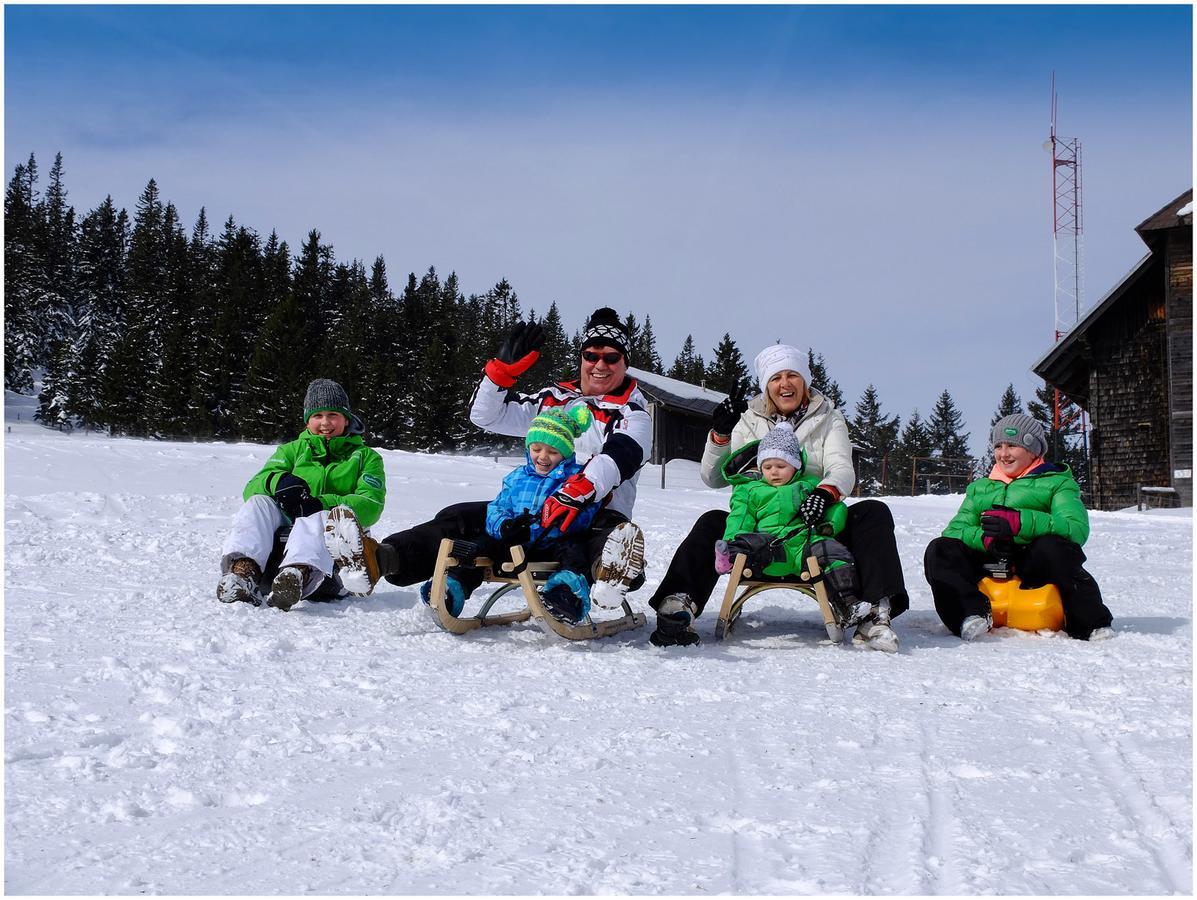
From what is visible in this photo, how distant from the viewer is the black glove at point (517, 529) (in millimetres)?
4441

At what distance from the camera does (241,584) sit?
4898 millimetres

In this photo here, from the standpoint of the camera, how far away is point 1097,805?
7.95ft

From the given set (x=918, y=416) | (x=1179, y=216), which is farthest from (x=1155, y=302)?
(x=918, y=416)

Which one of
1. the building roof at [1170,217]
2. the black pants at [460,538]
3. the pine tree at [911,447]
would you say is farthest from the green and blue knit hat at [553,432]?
the pine tree at [911,447]

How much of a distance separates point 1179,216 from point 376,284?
71396 millimetres

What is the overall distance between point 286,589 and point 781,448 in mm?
2505

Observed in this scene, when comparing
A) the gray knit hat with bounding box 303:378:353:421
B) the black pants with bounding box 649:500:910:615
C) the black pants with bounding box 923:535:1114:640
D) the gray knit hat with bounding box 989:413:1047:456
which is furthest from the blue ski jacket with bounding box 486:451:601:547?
the gray knit hat with bounding box 989:413:1047:456

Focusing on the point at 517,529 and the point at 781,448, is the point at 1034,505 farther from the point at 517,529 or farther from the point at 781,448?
the point at 517,529

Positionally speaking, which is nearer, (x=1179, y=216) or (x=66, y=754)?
(x=66, y=754)

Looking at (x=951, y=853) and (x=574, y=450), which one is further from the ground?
(x=574, y=450)

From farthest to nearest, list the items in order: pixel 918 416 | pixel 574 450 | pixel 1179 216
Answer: pixel 918 416 → pixel 1179 216 → pixel 574 450

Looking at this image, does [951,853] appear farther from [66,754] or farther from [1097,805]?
[66,754]

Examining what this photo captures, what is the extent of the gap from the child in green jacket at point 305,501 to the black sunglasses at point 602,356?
1.26 metres

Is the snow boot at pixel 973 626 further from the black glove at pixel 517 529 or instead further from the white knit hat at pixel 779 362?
the black glove at pixel 517 529
